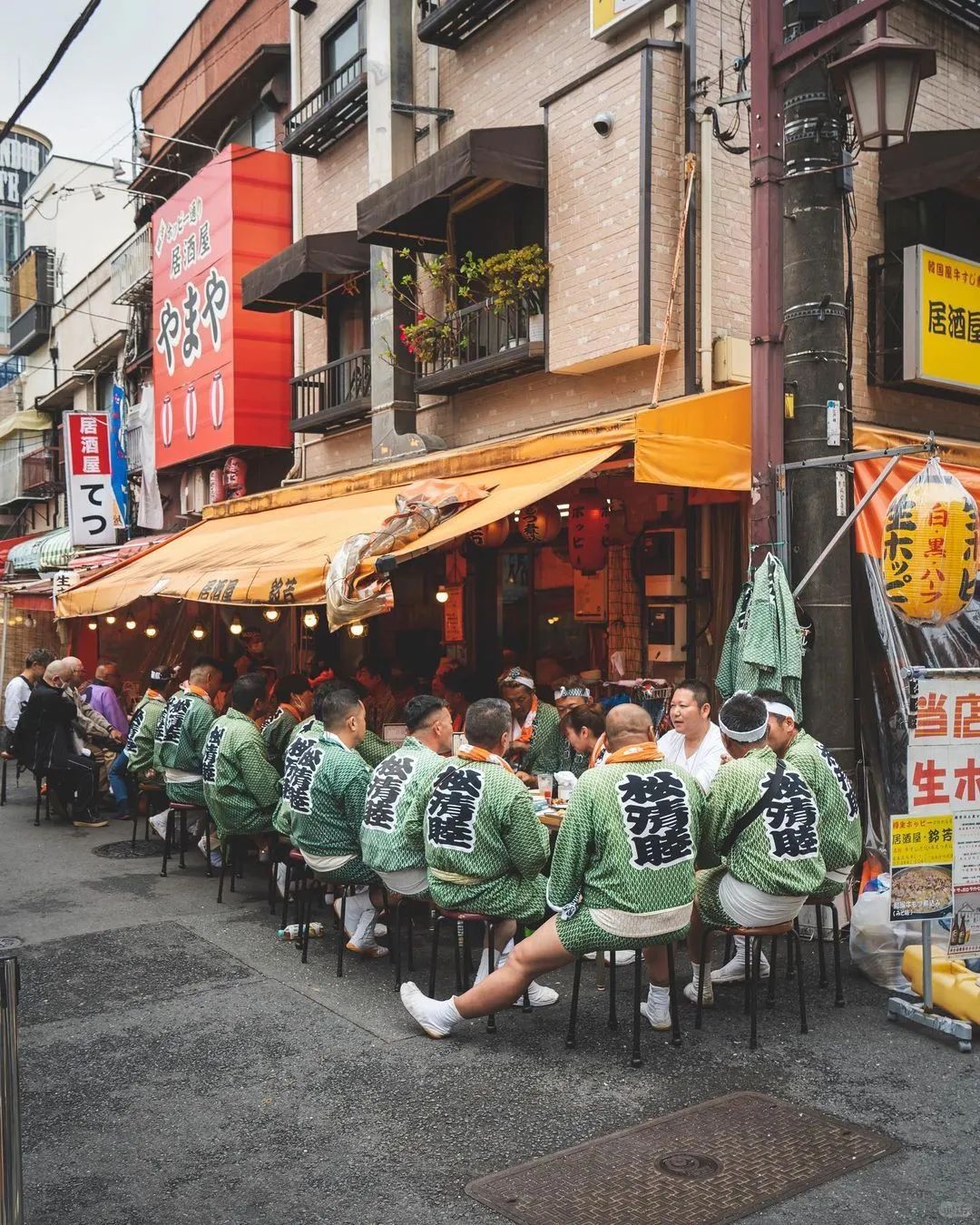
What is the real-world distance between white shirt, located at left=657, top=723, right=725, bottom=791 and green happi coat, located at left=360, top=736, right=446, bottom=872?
1.77 metres

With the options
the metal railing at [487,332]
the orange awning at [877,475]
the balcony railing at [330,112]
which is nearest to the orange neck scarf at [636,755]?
the orange awning at [877,475]

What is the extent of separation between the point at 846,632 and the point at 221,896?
553 centimetres

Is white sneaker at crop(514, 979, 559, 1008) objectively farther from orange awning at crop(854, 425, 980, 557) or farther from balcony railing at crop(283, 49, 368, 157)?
balcony railing at crop(283, 49, 368, 157)

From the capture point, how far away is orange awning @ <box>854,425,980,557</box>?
25.6ft

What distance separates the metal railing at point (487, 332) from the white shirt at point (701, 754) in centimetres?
453

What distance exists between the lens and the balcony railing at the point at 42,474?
28.8m

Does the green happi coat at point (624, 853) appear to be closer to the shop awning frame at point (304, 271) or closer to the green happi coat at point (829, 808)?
the green happi coat at point (829, 808)

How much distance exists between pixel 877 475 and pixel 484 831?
4188 millimetres

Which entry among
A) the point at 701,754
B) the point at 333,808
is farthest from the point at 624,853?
the point at 333,808

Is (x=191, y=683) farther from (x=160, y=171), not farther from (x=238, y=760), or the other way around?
(x=160, y=171)

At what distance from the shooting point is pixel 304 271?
43.1 feet

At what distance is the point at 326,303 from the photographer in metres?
15.0

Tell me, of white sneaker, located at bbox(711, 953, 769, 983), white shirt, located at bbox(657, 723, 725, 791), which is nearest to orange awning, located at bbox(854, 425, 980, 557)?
white shirt, located at bbox(657, 723, 725, 791)

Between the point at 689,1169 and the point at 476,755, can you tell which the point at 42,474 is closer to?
the point at 476,755
